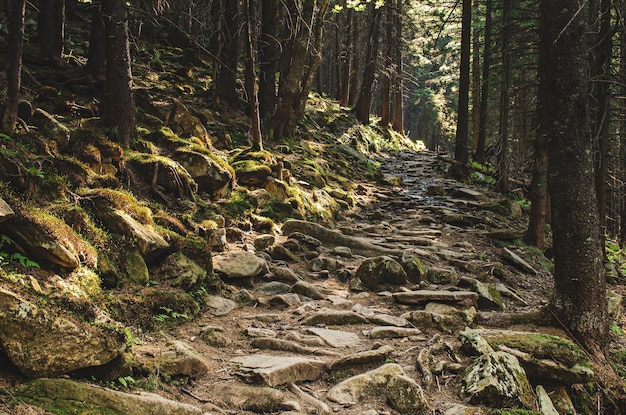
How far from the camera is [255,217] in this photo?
8.57m

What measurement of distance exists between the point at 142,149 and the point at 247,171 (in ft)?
7.73

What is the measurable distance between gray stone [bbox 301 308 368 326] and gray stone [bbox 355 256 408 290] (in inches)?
59.6

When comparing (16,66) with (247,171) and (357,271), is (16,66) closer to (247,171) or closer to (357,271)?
(247,171)

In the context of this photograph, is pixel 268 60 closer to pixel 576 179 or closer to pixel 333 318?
pixel 333 318

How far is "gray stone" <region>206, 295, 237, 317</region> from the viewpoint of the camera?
5340 millimetres

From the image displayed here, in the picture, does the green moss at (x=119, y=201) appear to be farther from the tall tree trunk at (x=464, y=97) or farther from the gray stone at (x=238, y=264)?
the tall tree trunk at (x=464, y=97)

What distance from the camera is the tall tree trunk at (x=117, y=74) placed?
7664mm

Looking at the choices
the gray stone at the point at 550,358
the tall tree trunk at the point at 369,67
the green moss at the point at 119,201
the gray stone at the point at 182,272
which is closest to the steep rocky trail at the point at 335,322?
the gray stone at the point at 182,272

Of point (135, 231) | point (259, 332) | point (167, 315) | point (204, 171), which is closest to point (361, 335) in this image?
point (259, 332)

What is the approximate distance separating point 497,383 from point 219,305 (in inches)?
130

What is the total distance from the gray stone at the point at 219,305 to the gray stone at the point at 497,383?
2.86m

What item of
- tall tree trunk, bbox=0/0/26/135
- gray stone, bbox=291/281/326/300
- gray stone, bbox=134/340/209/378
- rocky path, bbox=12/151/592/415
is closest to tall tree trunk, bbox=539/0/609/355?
rocky path, bbox=12/151/592/415

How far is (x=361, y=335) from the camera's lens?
5.18 metres

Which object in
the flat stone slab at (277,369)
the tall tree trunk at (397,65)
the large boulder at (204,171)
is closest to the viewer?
the flat stone slab at (277,369)
